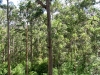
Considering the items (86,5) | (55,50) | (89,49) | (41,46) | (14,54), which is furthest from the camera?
(14,54)

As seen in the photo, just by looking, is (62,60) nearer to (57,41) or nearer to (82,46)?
(82,46)

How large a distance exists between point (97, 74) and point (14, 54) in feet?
61.2

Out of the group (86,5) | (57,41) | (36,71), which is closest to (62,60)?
(36,71)

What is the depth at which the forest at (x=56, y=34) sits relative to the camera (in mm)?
12091

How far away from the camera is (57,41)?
19156 mm

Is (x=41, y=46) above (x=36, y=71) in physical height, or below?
above

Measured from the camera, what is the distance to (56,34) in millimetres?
16953

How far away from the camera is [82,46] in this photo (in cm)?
2456

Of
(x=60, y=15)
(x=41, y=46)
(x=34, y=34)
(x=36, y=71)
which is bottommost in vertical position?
(x=36, y=71)

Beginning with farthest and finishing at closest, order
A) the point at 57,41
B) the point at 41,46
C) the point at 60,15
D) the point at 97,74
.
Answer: the point at 41,46
the point at 57,41
the point at 60,15
the point at 97,74

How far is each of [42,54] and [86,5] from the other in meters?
18.9

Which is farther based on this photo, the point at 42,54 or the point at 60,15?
the point at 42,54

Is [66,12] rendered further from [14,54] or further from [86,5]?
[14,54]

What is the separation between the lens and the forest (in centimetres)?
1209
